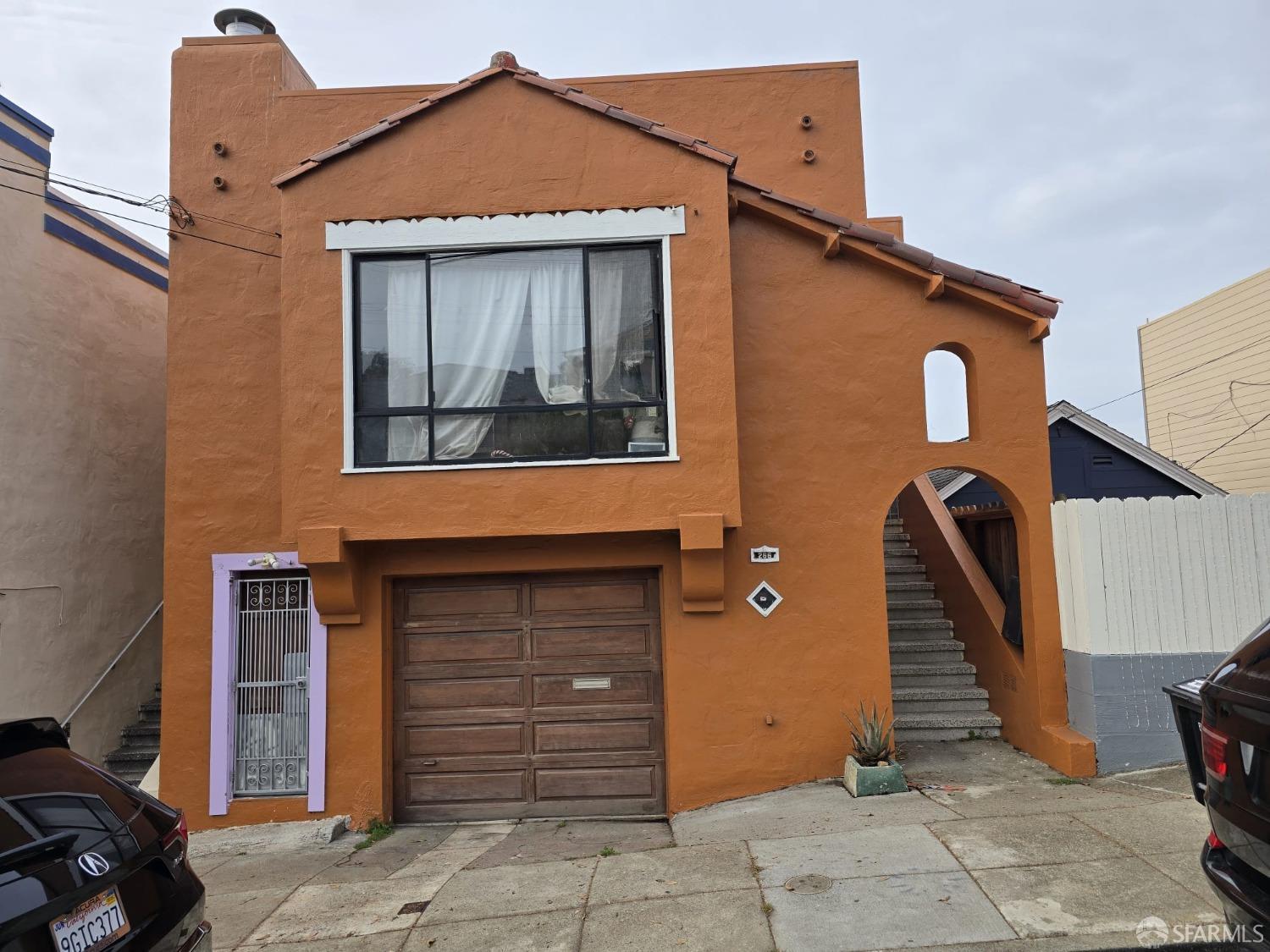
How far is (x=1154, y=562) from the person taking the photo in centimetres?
712

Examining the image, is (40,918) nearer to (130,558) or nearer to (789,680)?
(789,680)

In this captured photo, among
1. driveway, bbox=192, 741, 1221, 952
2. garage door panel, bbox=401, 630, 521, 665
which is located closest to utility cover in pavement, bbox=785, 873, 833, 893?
driveway, bbox=192, 741, 1221, 952

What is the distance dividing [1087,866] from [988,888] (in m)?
0.66

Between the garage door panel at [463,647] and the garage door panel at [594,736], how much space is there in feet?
2.33

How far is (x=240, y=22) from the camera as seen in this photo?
352 inches

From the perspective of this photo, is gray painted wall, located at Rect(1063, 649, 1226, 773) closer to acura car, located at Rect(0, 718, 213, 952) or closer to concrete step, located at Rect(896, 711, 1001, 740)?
concrete step, located at Rect(896, 711, 1001, 740)

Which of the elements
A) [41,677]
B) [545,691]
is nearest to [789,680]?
[545,691]

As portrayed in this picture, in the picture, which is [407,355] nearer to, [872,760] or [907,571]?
[872,760]

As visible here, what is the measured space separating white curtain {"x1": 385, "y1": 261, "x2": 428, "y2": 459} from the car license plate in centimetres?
491

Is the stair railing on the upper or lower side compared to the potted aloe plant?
upper

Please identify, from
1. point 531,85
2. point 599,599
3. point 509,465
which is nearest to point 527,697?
point 599,599

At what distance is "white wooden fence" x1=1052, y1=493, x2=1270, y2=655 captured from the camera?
23.2 feet

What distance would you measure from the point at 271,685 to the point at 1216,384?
1930 cm

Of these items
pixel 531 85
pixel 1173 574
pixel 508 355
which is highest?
pixel 531 85
